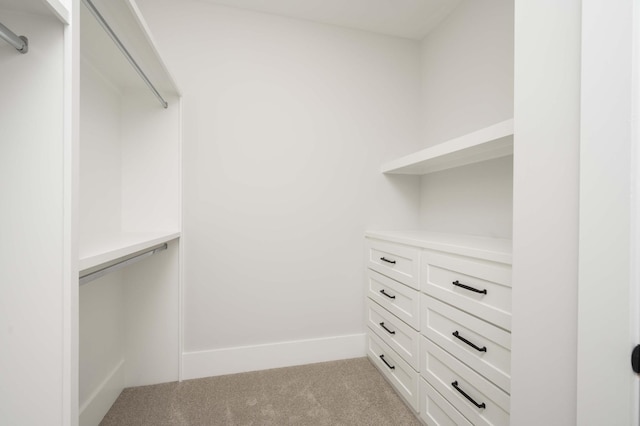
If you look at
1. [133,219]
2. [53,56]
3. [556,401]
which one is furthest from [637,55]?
[133,219]

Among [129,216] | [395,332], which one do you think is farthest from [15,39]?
[395,332]

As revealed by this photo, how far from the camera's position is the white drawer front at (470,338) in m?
0.98

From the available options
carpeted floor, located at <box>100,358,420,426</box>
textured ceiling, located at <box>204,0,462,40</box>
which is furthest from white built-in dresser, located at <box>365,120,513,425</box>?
textured ceiling, located at <box>204,0,462,40</box>

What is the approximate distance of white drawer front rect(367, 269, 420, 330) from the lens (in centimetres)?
148

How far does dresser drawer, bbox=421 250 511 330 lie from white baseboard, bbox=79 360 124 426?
1.67 meters

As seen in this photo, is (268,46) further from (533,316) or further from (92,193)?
(533,316)

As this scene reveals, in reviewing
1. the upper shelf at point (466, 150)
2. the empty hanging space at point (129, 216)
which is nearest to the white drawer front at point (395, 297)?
the upper shelf at point (466, 150)

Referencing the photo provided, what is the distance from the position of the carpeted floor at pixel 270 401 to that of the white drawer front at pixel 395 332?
0.27m

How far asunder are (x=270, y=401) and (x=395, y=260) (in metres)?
1.06

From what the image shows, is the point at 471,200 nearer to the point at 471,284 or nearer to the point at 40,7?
the point at 471,284

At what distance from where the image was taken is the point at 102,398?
1.42 meters

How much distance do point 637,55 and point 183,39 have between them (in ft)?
6.93

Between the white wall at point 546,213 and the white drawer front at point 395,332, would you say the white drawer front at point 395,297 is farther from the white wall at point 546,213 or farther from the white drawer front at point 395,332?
the white wall at point 546,213

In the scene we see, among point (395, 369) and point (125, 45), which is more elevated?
point (125, 45)
